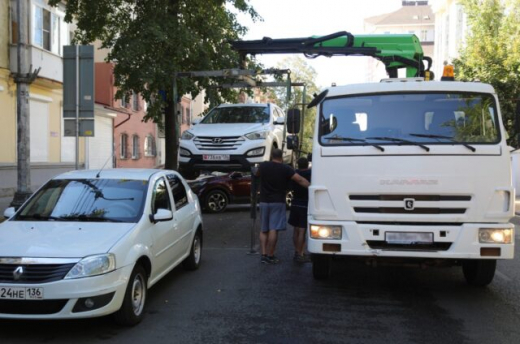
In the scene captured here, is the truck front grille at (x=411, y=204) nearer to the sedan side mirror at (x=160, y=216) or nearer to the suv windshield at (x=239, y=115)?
the sedan side mirror at (x=160, y=216)

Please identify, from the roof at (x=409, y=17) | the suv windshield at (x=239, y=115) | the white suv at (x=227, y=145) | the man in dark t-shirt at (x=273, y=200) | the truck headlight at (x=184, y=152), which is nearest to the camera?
the man in dark t-shirt at (x=273, y=200)

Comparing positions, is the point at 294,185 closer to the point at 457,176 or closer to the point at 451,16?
the point at 457,176

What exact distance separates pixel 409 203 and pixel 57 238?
3.68 meters

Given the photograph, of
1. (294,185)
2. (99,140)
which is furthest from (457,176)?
(99,140)

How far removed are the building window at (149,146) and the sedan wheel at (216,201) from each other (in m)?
18.5

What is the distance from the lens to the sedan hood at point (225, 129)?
9656mm

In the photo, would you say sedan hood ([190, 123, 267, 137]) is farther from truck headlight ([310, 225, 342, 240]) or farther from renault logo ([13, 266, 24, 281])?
renault logo ([13, 266, 24, 281])

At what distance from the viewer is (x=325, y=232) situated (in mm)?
5602

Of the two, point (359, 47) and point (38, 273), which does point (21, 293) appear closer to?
point (38, 273)

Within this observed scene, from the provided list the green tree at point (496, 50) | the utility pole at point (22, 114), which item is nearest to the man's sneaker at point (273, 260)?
the utility pole at point (22, 114)

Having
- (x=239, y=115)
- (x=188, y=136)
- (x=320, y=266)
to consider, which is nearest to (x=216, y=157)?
(x=188, y=136)

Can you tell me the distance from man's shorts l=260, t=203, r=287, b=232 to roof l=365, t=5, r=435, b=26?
8022 cm

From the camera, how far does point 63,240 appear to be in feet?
15.3

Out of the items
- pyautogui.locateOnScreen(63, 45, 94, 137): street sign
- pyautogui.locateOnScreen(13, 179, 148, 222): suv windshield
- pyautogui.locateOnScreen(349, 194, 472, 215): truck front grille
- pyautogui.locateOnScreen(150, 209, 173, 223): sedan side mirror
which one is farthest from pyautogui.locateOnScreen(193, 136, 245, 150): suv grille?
pyautogui.locateOnScreen(349, 194, 472, 215): truck front grille
